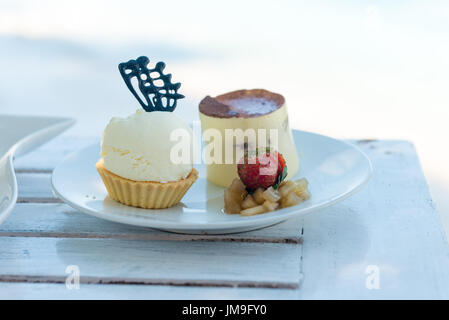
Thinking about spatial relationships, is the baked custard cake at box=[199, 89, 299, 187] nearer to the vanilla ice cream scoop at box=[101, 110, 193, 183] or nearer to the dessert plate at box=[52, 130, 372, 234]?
the dessert plate at box=[52, 130, 372, 234]

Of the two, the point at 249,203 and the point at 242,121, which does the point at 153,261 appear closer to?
the point at 249,203

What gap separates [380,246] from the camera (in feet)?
4.20

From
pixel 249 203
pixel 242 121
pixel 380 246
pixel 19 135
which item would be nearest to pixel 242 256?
pixel 249 203


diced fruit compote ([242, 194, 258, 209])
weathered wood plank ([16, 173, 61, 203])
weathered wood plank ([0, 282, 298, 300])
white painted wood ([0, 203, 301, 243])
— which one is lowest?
weathered wood plank ([16, 173, 61, 203])

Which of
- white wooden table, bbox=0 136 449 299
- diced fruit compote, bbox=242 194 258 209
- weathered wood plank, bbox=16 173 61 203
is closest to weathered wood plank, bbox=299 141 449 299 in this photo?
white wooden table, bbox=0 136 449 299

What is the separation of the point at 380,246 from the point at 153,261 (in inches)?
18.4

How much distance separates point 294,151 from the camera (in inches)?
68.4

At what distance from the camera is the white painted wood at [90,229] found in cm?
131

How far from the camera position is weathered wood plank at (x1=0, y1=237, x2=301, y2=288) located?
1.15 meters

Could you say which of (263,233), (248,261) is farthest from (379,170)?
(248,261)

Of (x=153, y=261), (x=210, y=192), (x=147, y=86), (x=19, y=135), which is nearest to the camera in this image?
(x=153, y=261)
